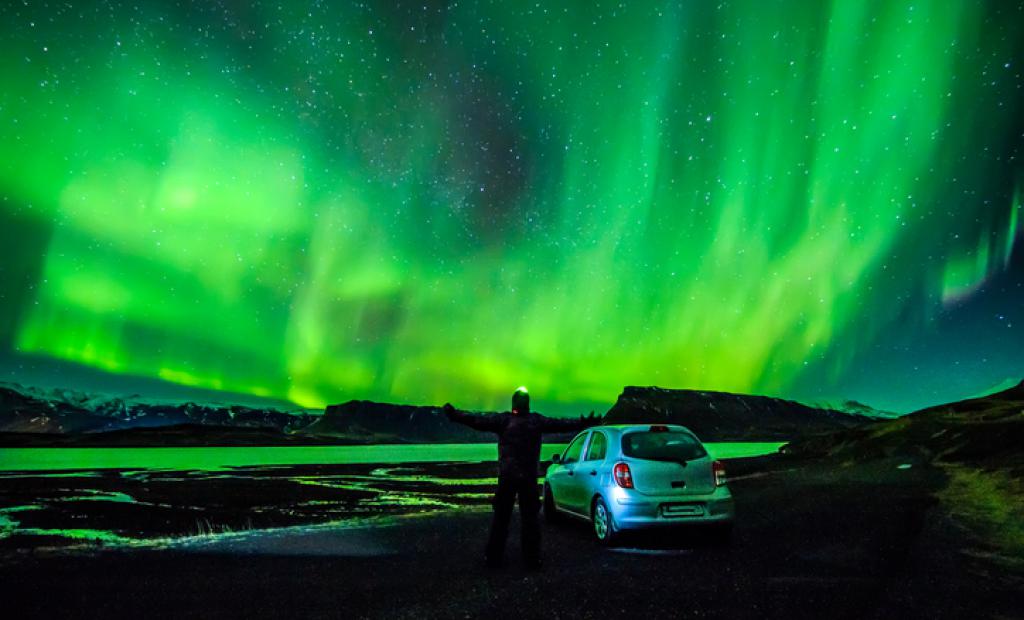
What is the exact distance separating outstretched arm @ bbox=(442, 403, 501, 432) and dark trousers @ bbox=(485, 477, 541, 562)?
0.67 metres

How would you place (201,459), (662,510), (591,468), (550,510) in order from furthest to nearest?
(201,459) → (550,510) → (591,468) → (662,510)

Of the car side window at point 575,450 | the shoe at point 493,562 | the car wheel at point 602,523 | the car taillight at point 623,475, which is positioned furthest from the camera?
the car side window at point 575,450

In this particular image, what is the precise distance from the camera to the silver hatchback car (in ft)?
32.8

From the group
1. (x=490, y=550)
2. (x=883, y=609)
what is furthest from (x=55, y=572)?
(x=883, y=609)

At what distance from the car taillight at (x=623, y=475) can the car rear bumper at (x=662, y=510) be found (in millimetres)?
101

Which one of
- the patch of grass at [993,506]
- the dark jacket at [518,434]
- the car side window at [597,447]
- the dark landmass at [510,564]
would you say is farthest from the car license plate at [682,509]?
the patch of grass at [993,506]

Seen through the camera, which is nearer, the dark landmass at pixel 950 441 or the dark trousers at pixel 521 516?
the dark trousers at pixel 521 516

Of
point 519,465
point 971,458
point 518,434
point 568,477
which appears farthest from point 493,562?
point 971,458

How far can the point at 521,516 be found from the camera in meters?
8.38

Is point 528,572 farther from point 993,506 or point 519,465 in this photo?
point 993,506

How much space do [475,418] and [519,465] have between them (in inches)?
33.7

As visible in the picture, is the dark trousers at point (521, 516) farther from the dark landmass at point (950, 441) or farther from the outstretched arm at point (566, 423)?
the dark landmass at point (950, 441)

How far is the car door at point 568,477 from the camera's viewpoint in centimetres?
1207

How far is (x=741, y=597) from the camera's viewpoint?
6.91 metres
